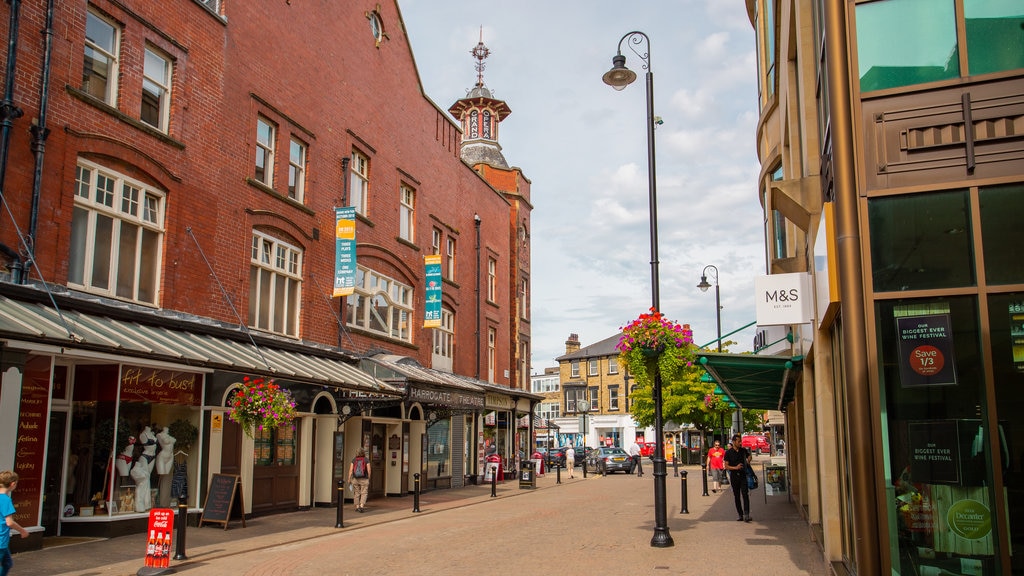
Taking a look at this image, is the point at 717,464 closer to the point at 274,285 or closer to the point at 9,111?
the point at 274,285

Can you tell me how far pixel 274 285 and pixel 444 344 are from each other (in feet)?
38.2

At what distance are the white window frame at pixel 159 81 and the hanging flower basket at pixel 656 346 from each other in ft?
33.2

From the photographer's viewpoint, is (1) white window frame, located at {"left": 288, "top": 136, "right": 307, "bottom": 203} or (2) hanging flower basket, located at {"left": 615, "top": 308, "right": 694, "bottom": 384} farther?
(1) white window frame, located at {"left": 288, "top": 136, "right": 307, "bottom": 203}

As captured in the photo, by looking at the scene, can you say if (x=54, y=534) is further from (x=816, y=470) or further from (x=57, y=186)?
(x=816, y=470)

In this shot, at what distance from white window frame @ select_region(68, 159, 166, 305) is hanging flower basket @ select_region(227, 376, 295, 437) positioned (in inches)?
97.9

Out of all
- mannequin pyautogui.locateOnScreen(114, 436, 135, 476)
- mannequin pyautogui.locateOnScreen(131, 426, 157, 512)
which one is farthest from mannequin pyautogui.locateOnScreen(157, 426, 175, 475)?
mannequin pyautogui.locateOnScreen(114, 436, 135, 476)

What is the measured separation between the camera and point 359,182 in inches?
966

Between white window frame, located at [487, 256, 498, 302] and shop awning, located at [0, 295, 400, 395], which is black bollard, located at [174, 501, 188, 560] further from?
white window frame, located at [487, 256, 498, 302]

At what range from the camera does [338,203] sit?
22750 mm

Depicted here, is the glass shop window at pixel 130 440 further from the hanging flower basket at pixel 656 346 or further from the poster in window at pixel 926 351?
the poster in window at pixel 926 351

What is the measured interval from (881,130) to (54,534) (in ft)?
45.1

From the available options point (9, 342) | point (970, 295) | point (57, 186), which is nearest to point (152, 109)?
point (57, 186)

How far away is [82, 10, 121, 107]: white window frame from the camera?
572 inches

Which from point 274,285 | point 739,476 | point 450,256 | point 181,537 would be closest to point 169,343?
point 181,537
